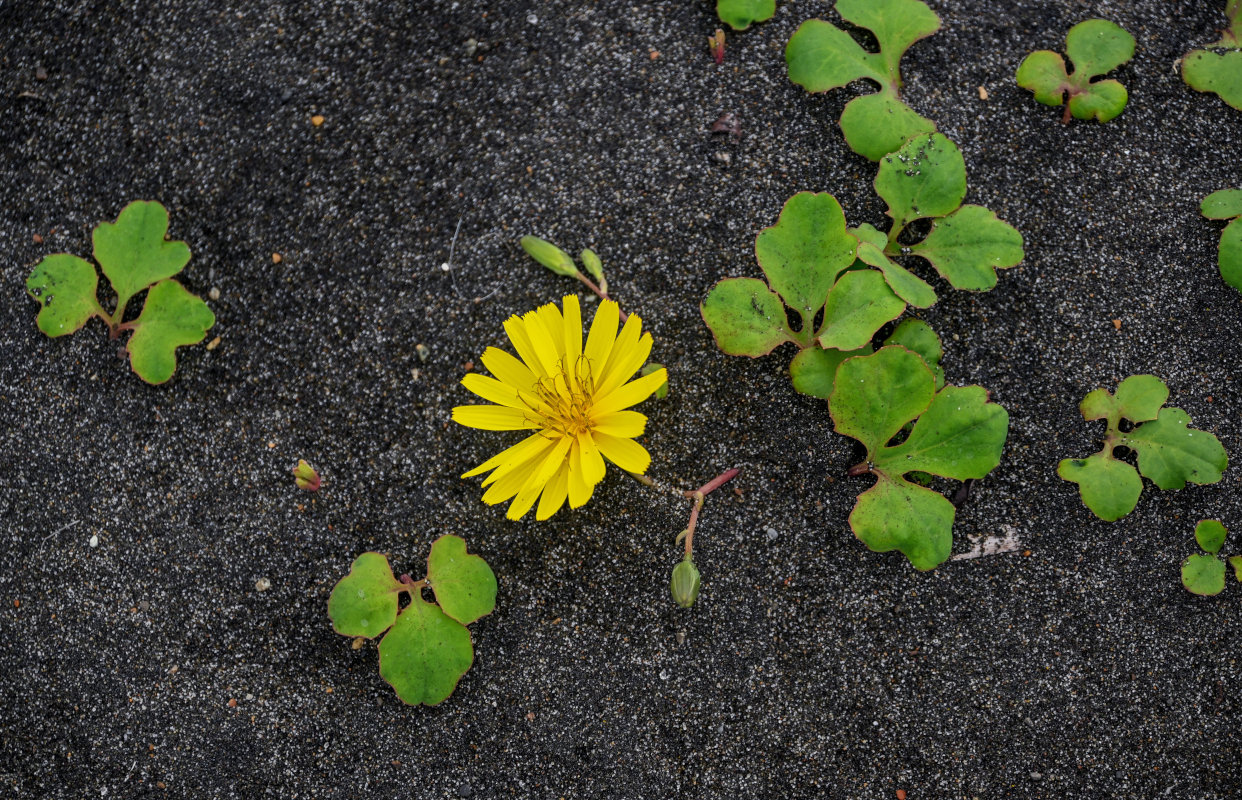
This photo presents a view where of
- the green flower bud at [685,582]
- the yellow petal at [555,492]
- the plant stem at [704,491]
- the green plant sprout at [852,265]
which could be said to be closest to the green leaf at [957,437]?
the green plant sprout at [852,265]

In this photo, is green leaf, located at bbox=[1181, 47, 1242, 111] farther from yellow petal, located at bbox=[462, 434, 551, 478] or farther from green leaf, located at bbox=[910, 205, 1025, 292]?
yellow petal, located at bbox=[462, 434, 551, 478]

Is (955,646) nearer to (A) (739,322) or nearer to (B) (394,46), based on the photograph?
(A) (739,322)

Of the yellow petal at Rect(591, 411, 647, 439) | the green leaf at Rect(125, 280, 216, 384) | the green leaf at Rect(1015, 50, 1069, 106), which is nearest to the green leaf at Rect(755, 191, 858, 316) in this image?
the yellow petal at Rect(591, 411, 647, 439)

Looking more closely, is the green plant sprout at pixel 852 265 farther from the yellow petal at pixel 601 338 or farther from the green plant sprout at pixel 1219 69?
the green plant sprout at pixel 1219 69

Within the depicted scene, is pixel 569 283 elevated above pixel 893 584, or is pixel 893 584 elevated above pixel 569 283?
pixel 569 283

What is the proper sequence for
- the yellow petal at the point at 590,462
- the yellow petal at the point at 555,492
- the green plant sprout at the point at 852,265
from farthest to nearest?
the green plant sprout at the point at 852,265 < the yellow petal at the point at 555,492 < the yellow petal at the point at 590,462

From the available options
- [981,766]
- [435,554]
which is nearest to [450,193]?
A: [435,554]
